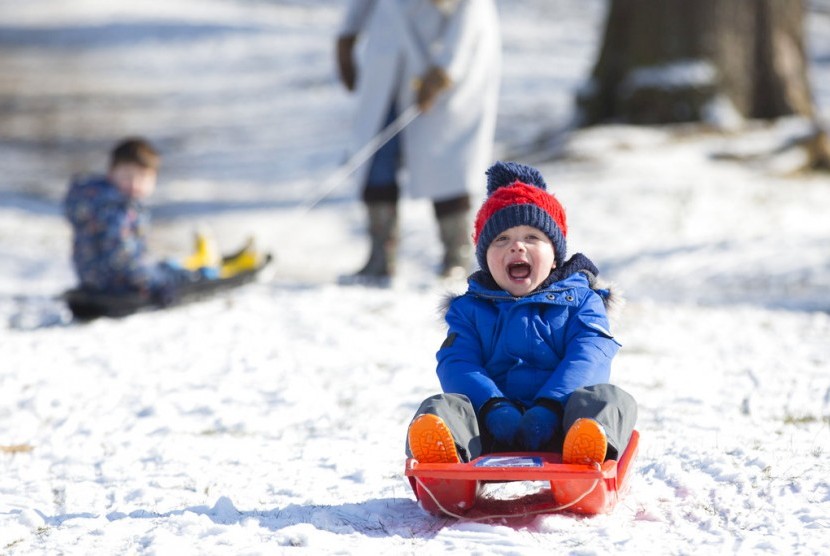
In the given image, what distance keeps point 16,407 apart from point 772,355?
2.87m

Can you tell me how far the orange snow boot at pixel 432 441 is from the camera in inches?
102

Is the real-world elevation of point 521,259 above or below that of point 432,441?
above

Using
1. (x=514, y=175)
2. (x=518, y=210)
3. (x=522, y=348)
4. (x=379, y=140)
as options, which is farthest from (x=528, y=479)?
(x=379, y=140)

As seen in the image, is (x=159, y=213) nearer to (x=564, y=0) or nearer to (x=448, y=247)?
(x=448, y=247)

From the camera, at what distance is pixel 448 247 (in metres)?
5.95

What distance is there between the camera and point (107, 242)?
17.7 ft

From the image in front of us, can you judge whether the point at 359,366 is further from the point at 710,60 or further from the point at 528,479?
the point at 710,60

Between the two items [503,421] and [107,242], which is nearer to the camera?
[503,421]

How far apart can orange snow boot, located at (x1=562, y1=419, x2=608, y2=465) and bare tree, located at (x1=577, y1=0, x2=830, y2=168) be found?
23.1 ft

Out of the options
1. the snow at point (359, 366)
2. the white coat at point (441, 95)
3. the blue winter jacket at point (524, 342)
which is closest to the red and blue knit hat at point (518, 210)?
the blue winter jacket at point (524, 342)

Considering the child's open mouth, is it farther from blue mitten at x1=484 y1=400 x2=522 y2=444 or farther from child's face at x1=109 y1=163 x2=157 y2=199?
child's face at x1=109 y1=163 x2=157 y2=199

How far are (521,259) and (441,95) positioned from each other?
3.03m

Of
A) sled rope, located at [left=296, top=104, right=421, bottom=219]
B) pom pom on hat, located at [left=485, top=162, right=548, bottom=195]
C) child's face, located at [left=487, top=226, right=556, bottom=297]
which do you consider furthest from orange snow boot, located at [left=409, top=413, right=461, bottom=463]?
sled rope, located at [left=296, top=104, right=421, bottom=219]

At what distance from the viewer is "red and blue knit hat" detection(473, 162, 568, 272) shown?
295cm
